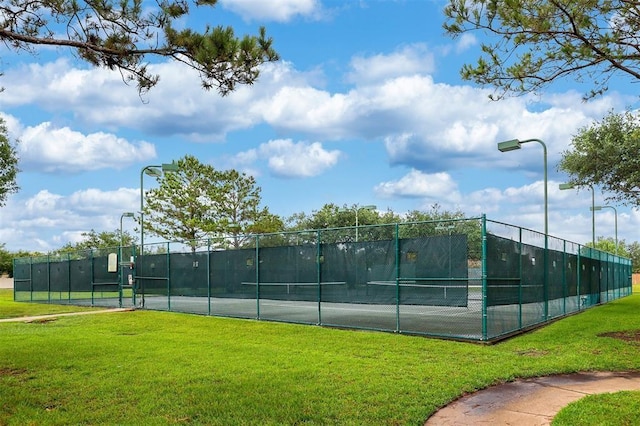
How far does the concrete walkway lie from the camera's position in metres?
5.80

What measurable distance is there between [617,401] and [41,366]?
8.23 m

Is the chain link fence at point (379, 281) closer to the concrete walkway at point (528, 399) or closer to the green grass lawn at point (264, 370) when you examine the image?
the green grass lawn at point (264, 370)

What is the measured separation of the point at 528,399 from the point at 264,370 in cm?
356

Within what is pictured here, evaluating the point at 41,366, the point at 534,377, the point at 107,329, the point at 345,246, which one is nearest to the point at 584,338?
the point at 534,377

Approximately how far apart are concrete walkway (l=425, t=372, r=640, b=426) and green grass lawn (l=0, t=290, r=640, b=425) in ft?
0.72

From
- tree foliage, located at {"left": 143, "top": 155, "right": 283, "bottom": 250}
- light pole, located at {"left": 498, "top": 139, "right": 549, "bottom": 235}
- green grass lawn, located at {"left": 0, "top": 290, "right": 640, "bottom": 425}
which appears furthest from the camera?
tree foliage, located at {"left": 143, "top": 155, "right": 283, "bottom": 250}

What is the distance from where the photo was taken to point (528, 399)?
659 centimetres

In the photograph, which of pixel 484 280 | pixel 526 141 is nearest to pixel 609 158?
pixel 526 141

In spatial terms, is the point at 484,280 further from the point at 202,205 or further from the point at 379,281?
the point at 202,205

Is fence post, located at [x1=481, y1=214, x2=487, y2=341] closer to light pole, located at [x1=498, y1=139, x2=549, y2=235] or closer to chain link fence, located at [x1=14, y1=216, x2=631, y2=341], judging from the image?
chain link fence, located at [x1=14, y1=216, x2=631, y2=341]

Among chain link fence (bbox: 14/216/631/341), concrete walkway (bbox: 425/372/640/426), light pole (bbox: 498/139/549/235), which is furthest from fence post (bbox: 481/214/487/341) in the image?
light pole (bbox: 498/139/549/235)

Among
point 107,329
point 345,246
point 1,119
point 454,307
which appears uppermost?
point 1,119

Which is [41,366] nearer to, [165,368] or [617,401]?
[165,368]

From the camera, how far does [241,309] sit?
16.3 m
